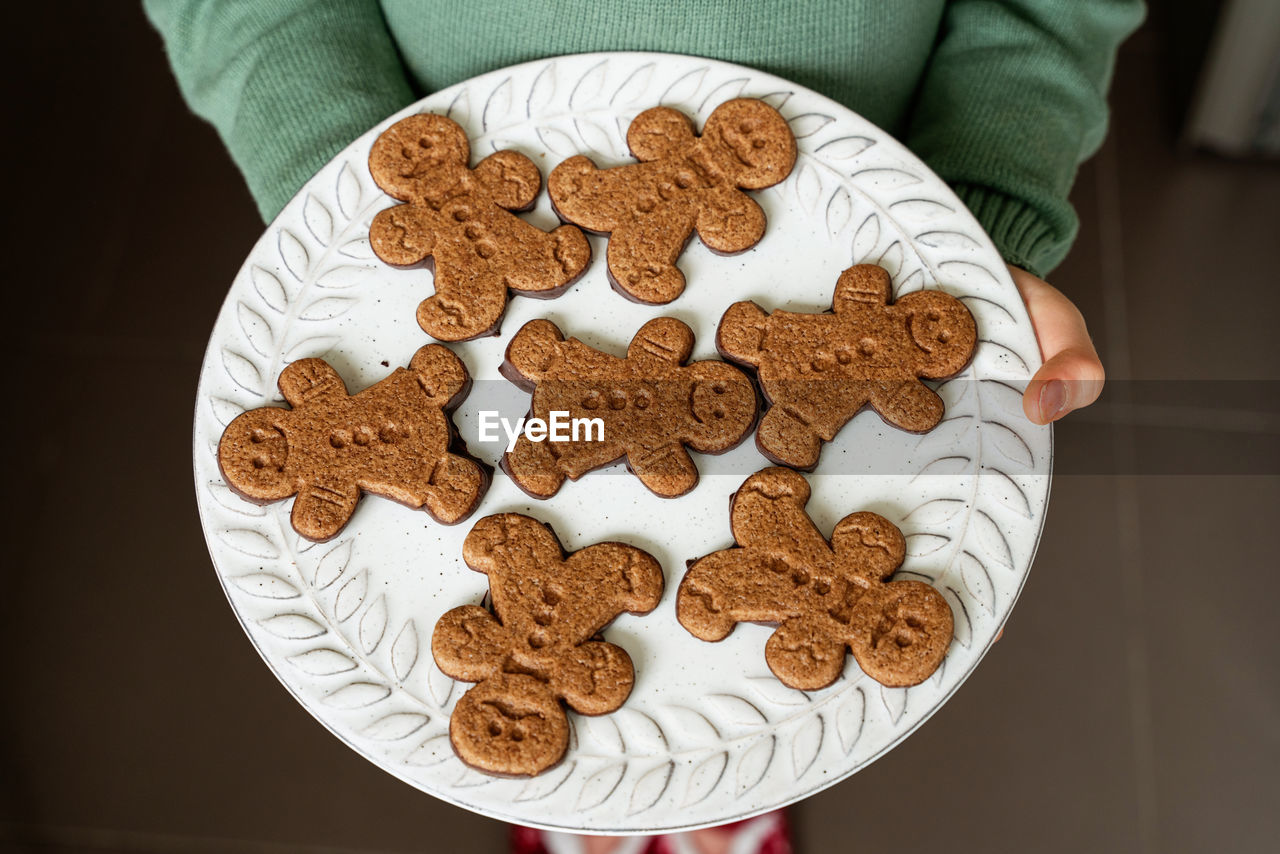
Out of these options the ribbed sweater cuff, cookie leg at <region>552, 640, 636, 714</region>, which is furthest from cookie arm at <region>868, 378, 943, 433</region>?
cookie leg at <region>552, 640, 636, 714</region>

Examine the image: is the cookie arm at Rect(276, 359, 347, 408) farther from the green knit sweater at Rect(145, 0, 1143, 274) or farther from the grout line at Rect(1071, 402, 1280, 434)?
the grout line at Rect(1071, 402, 1280, 434)

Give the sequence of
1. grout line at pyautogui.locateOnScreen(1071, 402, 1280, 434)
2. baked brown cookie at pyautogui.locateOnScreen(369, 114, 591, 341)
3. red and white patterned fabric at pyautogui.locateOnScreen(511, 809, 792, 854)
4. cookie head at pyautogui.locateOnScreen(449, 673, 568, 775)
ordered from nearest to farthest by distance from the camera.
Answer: cookie head at pyautogui.locateOnScreen(449, 673, 568, 775) < baked brown cookie at pyautogui.locateOnScreen(369, 114, 591, 341) < red and white patterned fabric at pyautogui.locateOnScreen(511, 809, 792, 854) < grout line at pyautogui.locateOnScreen(1071, 402, 1280, 434)

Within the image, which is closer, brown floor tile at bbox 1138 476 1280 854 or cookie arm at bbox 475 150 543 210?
cookie arm at bbox 475 150 543 210

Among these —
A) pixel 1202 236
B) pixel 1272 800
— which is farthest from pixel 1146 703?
pixel 1202 236

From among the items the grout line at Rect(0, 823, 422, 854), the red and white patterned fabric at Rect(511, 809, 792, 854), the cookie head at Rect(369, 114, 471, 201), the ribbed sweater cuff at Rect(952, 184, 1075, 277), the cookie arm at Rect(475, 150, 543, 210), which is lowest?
the red and white patterned fabric at Rect(511, 809, 792, 854)

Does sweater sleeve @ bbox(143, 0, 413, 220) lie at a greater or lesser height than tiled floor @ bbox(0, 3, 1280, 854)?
greater

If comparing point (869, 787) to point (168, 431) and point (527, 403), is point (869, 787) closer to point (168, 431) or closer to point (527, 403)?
point (527, 403)
